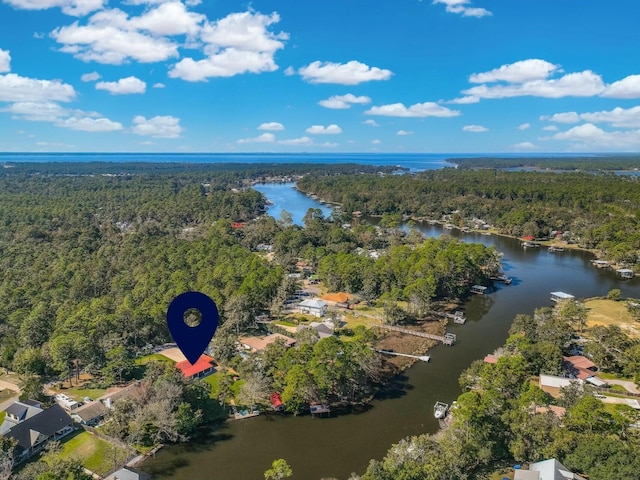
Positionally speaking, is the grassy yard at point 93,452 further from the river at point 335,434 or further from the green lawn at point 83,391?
the green lawn at point 83,391

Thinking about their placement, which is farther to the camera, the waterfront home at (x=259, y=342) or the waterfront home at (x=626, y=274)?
the waterfront home at (x=626, y=274)

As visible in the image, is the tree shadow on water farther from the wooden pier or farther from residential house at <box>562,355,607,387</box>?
residential house at <box>562,355,607,387</box>

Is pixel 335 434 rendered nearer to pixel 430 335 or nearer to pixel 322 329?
pixel 322 329

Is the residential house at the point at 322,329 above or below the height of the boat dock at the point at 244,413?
above

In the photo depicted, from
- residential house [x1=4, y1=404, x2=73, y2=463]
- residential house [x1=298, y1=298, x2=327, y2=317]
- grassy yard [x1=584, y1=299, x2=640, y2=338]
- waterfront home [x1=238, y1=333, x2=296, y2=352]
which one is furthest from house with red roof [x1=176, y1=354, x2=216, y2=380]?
grassy yard [x1=584, y1=299, x2=640, y2=338]

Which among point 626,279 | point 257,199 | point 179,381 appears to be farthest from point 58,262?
point 626,279

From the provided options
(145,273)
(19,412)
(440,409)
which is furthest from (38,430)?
(145,273)

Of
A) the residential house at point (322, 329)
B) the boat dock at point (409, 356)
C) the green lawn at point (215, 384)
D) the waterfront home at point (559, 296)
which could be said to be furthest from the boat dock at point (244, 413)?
the waterfront home at point (559, 296)

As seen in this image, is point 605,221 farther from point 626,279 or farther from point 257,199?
point 257,199
